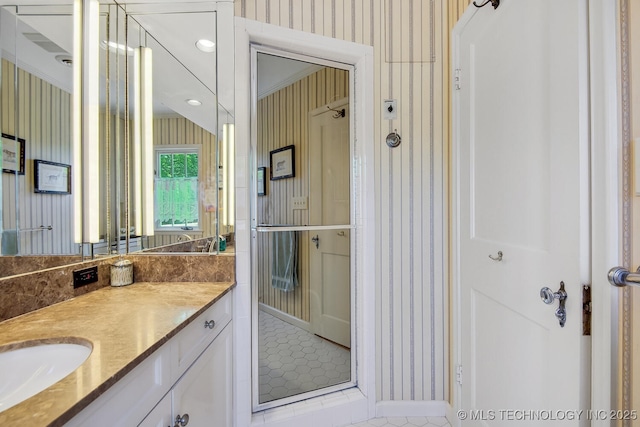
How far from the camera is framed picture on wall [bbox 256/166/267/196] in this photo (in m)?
1.59

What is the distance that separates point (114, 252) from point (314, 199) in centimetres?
109

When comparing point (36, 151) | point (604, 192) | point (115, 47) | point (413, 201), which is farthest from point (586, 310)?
point (115, 47)

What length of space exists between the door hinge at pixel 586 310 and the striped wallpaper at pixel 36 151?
5.95 feet

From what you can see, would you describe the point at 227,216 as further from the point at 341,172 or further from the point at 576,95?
the point at 576,95

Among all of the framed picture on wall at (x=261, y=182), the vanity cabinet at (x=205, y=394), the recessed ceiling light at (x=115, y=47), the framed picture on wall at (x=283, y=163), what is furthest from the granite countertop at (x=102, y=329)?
the recessed ceiling light at (x=115, y=47)

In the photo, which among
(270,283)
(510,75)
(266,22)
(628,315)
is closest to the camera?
(628,315)

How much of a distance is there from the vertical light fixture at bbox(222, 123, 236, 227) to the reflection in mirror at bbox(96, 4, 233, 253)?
12 millimetres

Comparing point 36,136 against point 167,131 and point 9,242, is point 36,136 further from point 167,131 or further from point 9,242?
point 167,131

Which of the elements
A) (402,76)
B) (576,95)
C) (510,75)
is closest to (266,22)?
(402,76)

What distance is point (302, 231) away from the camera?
174 centimetres

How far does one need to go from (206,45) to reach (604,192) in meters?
1.80

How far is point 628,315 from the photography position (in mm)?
725

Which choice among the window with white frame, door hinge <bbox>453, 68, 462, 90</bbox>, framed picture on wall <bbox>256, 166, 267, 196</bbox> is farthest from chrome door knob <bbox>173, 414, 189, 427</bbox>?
door hinge <bbox>453, 68, 462, 90</bbox>

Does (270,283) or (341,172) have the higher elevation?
(341,172)
